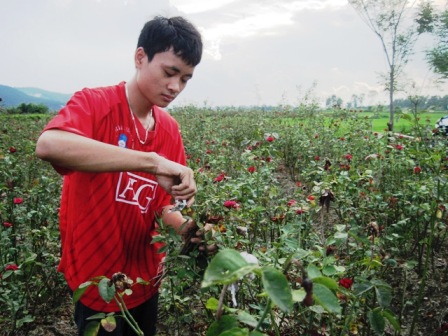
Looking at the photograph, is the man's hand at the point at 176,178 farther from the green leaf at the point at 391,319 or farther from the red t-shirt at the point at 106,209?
the green leaf at the point at 391,319

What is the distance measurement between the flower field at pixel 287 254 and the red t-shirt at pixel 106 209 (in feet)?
0.59

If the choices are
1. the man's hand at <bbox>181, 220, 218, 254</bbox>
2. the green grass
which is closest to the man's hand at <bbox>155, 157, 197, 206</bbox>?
the man's hand at <bbox>181, 220, 218, 254</bbox>

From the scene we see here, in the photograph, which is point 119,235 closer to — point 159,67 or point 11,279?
point 159,67

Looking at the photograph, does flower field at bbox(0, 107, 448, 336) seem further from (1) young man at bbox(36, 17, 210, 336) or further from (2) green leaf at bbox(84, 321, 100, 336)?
(2) green leaf at bbox(84, 321, 100, 336)

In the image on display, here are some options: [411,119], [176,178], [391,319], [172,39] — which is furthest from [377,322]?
[411,119]

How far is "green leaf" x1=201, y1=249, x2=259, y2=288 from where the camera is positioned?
0.48m

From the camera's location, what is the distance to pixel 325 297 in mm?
603

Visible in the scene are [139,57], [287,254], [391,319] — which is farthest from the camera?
[139,57]

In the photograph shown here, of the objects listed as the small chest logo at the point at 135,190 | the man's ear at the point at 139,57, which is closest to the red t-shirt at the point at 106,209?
the small chest logo at the point at 135,190

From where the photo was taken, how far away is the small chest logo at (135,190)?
148cm

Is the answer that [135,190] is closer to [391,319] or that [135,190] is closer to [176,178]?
[176,178]

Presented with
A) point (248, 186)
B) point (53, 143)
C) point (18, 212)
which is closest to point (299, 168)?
point (248, 186)

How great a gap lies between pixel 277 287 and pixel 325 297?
0.44 ft

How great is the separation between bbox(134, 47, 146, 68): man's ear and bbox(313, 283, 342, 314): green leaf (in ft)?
3.67
